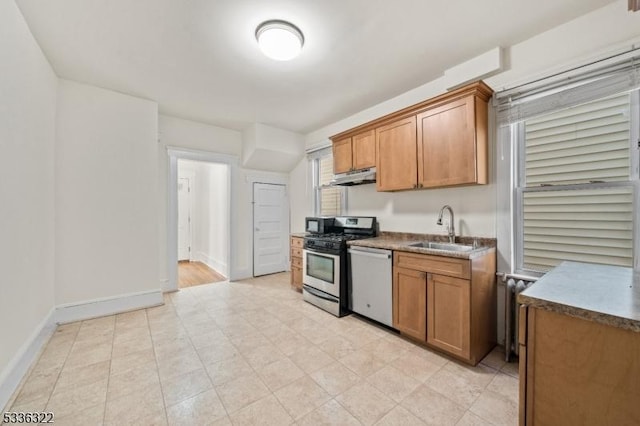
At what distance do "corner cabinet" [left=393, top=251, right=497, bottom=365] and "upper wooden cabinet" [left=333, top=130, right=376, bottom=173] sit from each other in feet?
4.39

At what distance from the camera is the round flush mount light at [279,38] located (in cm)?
201

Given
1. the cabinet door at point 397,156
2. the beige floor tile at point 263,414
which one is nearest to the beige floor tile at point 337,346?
the beige floor tile at point 263,414

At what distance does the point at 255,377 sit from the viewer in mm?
1969

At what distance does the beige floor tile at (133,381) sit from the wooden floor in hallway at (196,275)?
2.47 m

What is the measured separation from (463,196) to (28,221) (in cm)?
397

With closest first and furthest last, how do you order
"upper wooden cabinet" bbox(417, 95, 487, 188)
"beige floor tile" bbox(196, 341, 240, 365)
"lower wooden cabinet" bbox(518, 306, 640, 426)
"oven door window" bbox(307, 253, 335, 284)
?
"lower wooden cabinet" bbox(518, 306, 640, 426)
"beige floor tile" bbox(196, 341, 240, 365)
"upper wooden cabinet" bbox(417, 95, 487, 188)
"oven door window" bbox(307, 253, 335, 284)

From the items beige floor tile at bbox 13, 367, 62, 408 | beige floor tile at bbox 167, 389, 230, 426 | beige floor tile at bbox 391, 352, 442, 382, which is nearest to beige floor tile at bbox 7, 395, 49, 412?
beige floor tile at bbox 13, 367, 62, 408

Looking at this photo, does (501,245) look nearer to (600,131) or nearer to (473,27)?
(600,131)

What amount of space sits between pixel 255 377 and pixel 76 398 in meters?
1.16

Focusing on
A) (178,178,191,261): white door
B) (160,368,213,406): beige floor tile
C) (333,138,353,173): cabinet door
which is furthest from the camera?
(178,178,191,261): white door

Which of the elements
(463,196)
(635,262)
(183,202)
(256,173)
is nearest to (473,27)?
(463,196)

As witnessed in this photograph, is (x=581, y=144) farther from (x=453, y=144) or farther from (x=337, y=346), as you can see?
(x=337, y=346)

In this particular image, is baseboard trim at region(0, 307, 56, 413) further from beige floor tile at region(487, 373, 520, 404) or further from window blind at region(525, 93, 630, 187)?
window blind at region(525, 93, 630, 187)

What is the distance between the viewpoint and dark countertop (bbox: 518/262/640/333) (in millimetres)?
958
